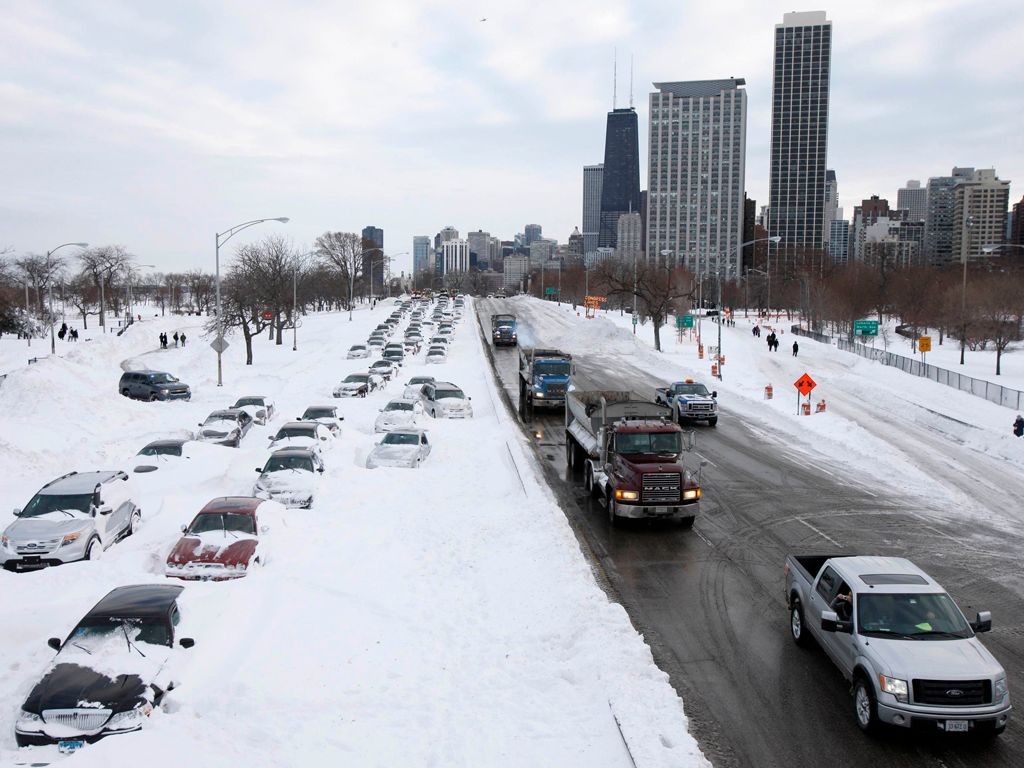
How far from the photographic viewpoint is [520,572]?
50.0 feet

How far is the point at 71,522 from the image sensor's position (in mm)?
15414

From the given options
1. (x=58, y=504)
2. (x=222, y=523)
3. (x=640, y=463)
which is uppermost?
(x=640, y=463)

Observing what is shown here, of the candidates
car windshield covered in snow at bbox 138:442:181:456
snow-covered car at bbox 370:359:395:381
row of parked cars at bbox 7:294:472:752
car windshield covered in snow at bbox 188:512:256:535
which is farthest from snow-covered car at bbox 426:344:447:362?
car windshield covered in snow at bbox 188:512:256:535

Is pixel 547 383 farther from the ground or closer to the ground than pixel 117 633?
farther from the ground

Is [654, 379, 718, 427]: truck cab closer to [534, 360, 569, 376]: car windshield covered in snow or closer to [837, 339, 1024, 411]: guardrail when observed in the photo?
[534, 360, 569, 376]: car windshield covered in snow

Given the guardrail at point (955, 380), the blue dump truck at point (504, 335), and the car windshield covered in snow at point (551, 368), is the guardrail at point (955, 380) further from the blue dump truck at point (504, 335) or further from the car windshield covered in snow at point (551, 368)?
the blue dump truck at point (504, 335)

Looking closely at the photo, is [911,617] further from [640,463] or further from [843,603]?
[640,463]

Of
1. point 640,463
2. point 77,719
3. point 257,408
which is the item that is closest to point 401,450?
point 640,463

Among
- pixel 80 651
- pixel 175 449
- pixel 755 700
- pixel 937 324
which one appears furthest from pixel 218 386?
pixel 937 324

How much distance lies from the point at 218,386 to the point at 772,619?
36.5 metres

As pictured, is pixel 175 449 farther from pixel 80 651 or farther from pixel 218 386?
pixel 218 386

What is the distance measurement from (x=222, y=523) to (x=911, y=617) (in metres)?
11.4

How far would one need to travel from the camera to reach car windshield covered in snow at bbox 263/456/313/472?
20330 millimetres

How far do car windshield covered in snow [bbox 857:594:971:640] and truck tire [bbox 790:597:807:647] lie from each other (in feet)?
6.06
